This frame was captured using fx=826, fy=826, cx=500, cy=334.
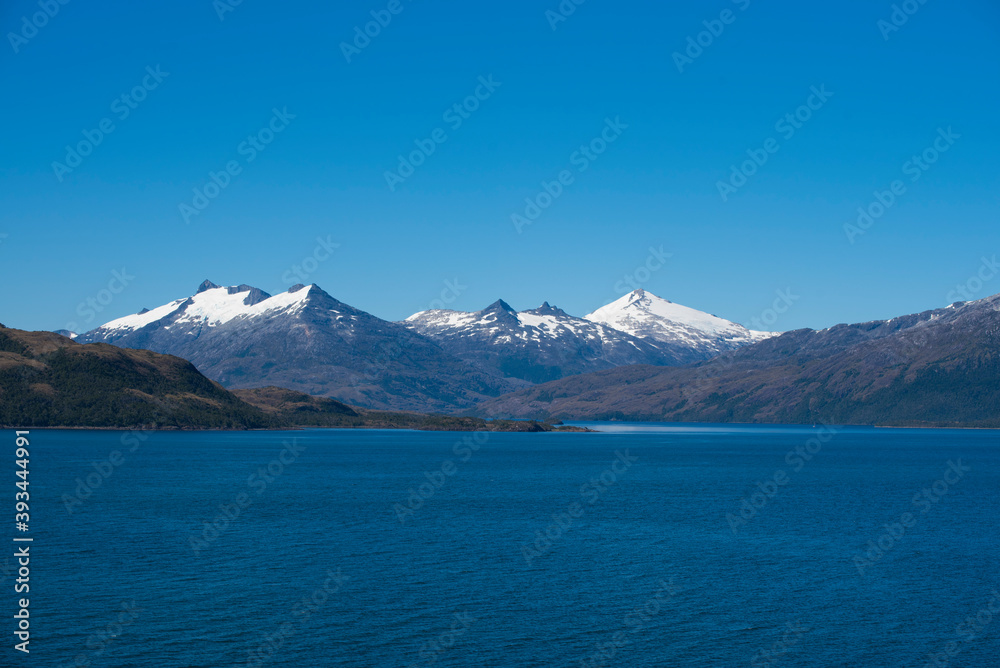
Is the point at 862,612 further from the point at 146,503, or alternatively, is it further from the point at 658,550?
the point at 146,503

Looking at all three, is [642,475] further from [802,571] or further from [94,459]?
[94,459]

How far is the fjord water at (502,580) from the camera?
2010 inches

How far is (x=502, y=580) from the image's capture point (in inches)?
2670

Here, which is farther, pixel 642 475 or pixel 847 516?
pixel 642 475

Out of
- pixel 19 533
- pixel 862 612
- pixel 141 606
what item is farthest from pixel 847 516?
pixel 19 533

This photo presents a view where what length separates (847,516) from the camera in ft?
355

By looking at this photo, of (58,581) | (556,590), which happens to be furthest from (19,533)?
(556,590)

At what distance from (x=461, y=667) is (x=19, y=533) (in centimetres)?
5574

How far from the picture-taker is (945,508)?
118m

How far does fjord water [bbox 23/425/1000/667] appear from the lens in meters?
51.1

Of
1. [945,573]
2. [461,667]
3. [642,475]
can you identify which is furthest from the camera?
[642,475]

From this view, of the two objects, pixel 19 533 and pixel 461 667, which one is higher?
pixel 19 533

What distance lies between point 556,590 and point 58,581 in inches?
1506

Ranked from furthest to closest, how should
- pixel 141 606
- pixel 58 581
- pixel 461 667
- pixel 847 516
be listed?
pixel 847 516
pixel 58 581
pixel 141 606
pixel 461 667
